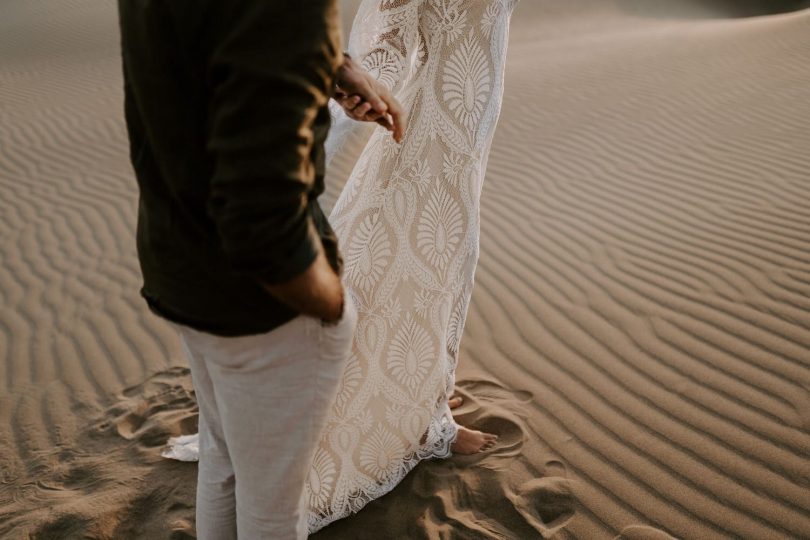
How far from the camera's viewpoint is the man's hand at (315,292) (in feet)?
3.34

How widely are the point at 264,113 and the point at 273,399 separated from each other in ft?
1.86

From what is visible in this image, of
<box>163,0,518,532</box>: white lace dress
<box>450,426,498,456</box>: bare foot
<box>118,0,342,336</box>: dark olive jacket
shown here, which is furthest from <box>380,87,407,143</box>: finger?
<box>450,426,498,456</box>: bare foot

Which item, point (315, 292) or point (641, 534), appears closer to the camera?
point (315, 292)

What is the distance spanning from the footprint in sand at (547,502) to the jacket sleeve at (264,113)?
1.61m

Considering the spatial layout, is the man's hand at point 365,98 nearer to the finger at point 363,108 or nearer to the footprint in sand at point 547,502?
the finger at point 363,108

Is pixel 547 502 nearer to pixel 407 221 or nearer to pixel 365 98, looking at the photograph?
pixel 407 221

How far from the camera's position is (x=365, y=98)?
1.44 metres

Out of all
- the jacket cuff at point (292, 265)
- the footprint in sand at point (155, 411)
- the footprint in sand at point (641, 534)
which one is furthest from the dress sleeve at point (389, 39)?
the footprint in sand at point (155, 411)

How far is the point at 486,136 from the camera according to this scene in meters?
2.02

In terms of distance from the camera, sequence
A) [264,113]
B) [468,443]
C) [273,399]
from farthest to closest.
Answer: [468,443], [273,399], [264,113]

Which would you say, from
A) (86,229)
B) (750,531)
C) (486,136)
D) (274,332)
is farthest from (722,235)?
(86,229)

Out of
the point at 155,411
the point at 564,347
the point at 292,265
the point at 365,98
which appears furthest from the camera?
the point at 564,347

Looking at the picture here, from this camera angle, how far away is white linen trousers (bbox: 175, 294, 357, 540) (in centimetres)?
115

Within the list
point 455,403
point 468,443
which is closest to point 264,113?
point 468,443
